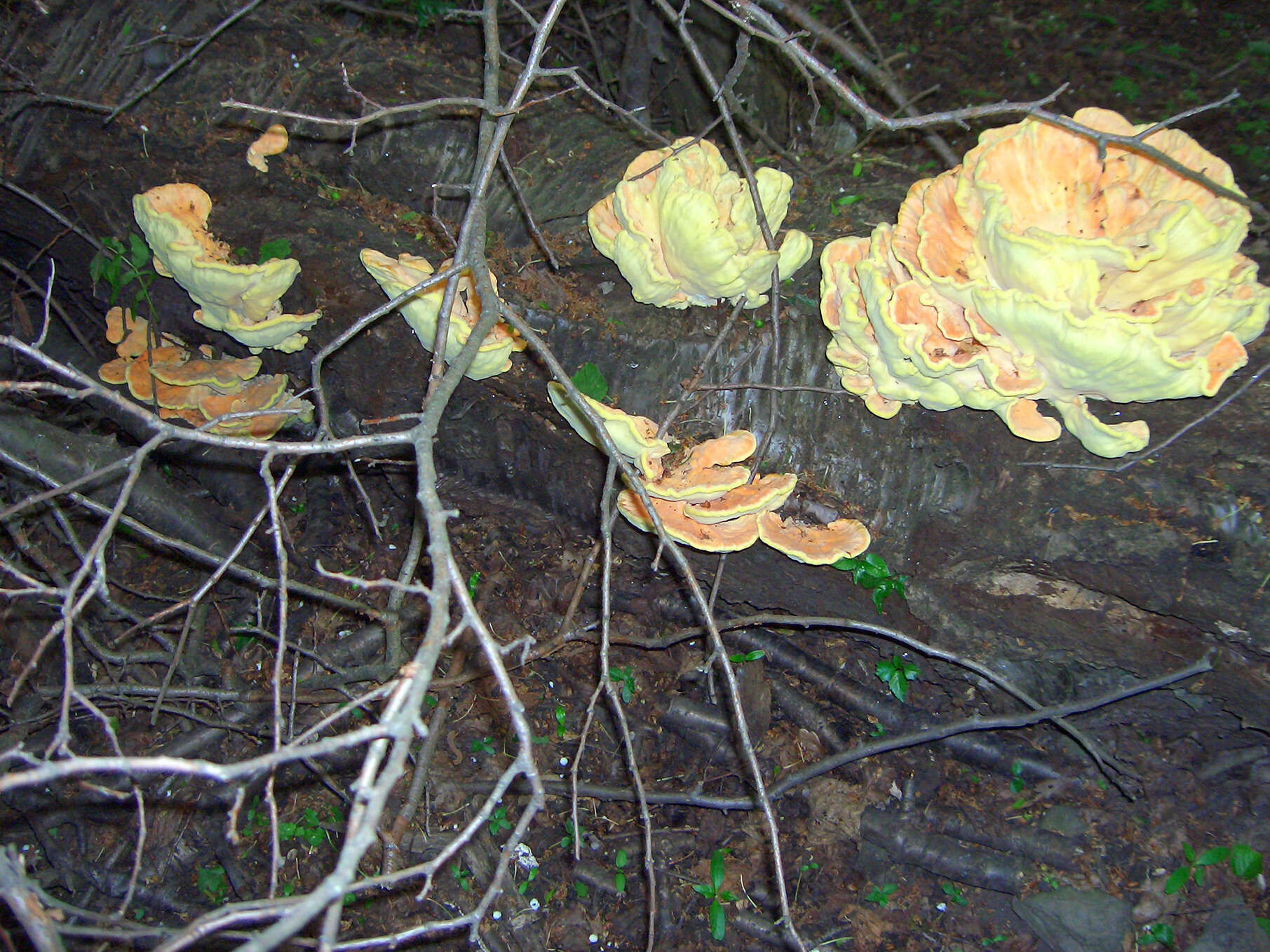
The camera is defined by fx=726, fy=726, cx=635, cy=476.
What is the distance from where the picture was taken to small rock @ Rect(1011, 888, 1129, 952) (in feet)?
13.6

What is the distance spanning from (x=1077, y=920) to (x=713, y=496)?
3578mm

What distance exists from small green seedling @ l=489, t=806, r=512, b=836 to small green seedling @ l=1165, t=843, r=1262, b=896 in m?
4.00

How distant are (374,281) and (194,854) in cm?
398

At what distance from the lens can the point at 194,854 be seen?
4820mm

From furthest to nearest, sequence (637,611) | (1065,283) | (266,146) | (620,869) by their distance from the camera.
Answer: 1. (637,611)
2. (620,869)
3. (266,146)
4. (1065,283)

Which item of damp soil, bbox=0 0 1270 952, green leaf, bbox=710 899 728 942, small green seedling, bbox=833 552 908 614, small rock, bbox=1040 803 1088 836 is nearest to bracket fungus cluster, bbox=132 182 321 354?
damp soil, bbox=0 0 1270 952

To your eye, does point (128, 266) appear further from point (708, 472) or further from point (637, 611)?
point (637, 611)

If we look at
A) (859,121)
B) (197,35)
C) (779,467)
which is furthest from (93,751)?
(859,121)

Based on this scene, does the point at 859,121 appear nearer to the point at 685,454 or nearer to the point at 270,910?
the point at 685,454

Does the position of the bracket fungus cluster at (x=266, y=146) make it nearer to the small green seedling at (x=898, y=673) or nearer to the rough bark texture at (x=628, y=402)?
the rough bark texture at (x=628, y=402)

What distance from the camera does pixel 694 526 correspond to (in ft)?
10.2

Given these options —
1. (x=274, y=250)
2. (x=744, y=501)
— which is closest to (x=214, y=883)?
(x=274, y=250)

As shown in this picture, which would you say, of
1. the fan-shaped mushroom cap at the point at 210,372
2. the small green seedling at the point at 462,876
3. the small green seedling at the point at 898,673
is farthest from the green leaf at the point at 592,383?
the small green seedling at the point at 462,876

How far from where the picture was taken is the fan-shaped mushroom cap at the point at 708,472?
288cm
